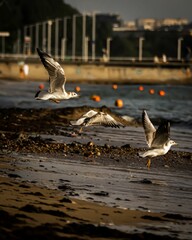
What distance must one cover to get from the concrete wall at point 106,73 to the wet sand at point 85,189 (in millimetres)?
72721

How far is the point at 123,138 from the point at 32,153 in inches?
215

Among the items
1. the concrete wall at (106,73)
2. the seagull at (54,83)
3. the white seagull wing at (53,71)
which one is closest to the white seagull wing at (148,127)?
the white seagull wing at (53,71)

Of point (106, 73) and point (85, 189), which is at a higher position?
point (85, 189)

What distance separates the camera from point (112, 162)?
17234 mm

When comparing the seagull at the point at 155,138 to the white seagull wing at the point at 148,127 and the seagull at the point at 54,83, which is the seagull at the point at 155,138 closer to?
the white seagull wing at the point at 148,127

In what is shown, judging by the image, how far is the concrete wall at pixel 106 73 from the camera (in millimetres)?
94812

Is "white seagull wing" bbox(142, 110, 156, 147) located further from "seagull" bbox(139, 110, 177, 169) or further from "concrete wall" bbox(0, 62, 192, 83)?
"concrete wall" bbox(0, 62, 192, 83)

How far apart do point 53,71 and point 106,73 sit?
258ft

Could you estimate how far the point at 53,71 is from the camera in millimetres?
19188

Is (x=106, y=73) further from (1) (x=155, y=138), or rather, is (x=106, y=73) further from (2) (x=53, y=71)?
(1) (x=155, y=138)

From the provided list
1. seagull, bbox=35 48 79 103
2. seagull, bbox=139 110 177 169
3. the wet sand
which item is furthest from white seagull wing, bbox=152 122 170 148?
seagull, bbox=35 48 79 103

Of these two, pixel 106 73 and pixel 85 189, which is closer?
pixel 85 189

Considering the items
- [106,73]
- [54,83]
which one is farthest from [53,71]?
[106,73]

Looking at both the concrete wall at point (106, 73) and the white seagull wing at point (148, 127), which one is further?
the concrete wall at point (106, 73)
